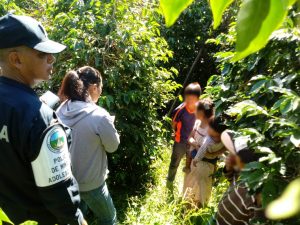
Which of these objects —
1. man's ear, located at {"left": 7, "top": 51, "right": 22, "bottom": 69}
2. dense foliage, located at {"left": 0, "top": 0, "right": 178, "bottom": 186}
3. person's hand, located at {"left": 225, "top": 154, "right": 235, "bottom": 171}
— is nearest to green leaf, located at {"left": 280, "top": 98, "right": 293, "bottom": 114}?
person's hand, located at {"left": 225, "top": 154, "right": 235, "bottom": 171}

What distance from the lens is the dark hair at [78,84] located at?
248cm

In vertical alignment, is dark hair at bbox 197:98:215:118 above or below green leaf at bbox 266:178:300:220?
below

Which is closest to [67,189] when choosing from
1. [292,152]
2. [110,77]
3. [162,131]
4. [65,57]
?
[292,152]

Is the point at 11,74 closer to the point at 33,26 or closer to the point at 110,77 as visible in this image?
the point at 33,26

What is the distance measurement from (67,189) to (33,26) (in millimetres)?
670

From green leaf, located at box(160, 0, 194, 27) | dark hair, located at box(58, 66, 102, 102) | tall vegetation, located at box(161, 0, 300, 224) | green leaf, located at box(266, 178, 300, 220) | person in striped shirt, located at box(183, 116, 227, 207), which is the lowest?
person in striped shirt, located at box(183, 116, 227, 207)

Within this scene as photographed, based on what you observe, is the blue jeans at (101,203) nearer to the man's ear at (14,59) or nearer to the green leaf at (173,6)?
the man's ear at (14,59)

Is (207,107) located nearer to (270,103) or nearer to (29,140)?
(270,103)

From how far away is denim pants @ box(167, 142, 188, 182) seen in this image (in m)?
4.48

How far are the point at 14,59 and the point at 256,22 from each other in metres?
1.38

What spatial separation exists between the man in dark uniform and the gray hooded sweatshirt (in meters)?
0.85

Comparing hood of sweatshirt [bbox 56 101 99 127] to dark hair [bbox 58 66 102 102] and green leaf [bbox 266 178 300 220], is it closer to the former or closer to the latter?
dark hair [bbox 58 66 102 102]

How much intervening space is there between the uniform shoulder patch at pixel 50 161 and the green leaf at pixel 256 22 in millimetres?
1225

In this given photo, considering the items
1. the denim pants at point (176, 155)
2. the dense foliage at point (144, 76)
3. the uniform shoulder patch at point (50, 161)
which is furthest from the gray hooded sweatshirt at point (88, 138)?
the denim pants at point (176, 155)
